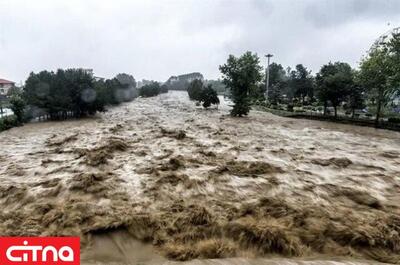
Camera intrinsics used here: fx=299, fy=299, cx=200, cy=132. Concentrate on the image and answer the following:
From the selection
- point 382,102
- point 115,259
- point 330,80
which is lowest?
point 115,259

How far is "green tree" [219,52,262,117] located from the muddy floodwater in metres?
18.1

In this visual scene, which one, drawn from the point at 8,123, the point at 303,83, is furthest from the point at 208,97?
the point at 8,123

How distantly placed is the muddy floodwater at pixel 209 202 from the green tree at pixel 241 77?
714 inches

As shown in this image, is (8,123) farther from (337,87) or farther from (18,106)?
(337,87)

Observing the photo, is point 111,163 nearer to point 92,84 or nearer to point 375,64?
point 375,64

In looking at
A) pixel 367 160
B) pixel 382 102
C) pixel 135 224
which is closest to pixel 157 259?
pixel 135 224

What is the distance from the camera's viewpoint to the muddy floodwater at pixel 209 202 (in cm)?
576

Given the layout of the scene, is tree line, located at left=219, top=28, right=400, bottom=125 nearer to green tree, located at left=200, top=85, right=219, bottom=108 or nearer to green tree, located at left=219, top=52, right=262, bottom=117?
green tree, located at left=219, top=52, right=262, bottom=117

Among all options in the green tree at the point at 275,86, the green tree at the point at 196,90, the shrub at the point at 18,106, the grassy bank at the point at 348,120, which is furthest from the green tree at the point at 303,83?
the shrub at the point at 18,106

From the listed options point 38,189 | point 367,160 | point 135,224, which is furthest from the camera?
point 367,160

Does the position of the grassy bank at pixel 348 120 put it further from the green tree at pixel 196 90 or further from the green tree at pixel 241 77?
the green tree at pixel 196 90

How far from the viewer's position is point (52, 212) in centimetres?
714

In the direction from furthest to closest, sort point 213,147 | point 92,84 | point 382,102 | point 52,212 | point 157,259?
point 92,84 → point 382,102 → point 213,147 → point 52,212 → point 157,259

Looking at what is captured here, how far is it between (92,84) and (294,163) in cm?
2562
